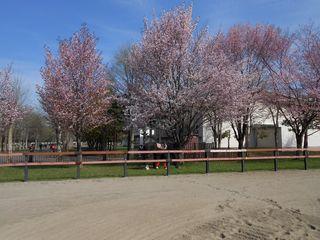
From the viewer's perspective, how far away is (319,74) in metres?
30.1

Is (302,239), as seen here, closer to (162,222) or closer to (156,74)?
(162,222)

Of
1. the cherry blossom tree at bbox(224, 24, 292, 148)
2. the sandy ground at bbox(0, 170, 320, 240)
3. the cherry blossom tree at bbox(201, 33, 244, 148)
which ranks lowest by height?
the sandy ground at bbox(0, 170, 320, 240)

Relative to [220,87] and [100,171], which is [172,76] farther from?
[100,171]

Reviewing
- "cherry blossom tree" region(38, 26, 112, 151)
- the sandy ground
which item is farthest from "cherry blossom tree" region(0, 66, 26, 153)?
the sandy ground

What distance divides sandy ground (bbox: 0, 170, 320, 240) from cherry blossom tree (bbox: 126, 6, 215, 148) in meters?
10.8

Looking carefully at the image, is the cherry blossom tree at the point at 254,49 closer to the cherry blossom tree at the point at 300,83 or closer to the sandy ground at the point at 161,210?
the cherry blossom tree at the point at 300,83

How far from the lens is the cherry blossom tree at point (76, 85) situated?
26938 mm

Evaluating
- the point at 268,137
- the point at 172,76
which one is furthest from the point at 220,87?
the point at 268,137

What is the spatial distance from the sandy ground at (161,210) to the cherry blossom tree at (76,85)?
41.3 feet

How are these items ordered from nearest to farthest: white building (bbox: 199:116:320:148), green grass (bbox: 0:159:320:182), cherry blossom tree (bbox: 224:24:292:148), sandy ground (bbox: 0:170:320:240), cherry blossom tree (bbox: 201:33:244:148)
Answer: sandy ground (bbox: 0:170:320:240) < green grass (bbox: 0:159:320:182) < cherry blossom tree (bbox: 201:33:244:148) < cherry blossom tree (bbox: 224:24:292:148) < white building (bbox: 199:116:320:148)

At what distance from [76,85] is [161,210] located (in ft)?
62.8

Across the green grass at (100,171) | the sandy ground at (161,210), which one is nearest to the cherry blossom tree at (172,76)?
the green grass at (100,171)

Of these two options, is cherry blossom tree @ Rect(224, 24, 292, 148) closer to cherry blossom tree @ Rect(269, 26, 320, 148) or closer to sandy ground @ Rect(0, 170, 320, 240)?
cherry blossom tree @ Rect(269, 26, 320, 148)

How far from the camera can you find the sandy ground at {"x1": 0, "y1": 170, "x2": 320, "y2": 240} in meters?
7.23
